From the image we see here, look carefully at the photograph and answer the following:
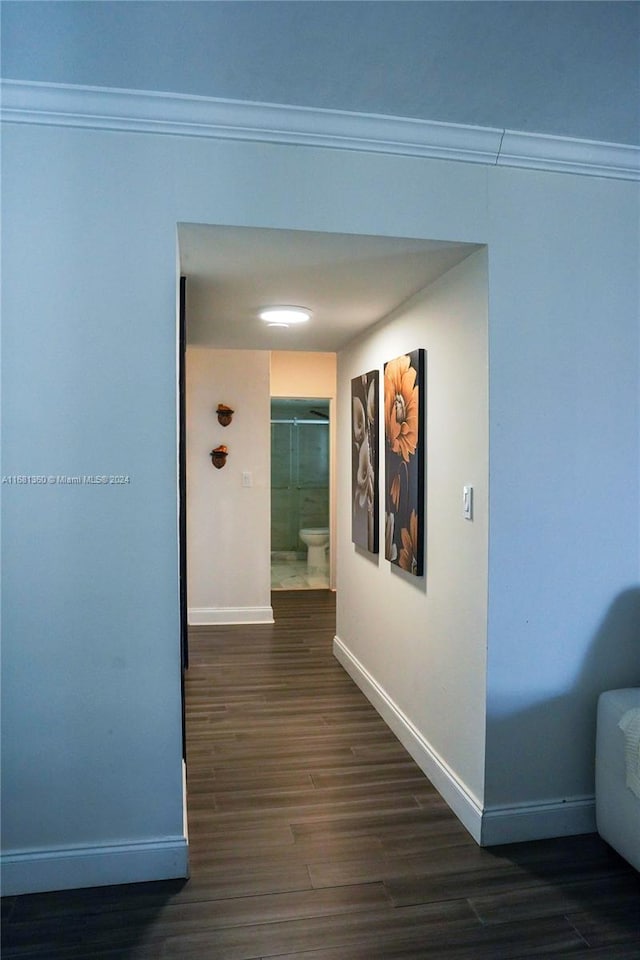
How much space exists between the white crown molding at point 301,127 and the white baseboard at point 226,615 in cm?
412

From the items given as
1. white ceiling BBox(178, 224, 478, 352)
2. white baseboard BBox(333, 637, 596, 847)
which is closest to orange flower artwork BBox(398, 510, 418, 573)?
white baseboard BBox(333, 637, 596, 847)

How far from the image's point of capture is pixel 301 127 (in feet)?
7.27

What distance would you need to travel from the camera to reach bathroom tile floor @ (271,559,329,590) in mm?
7297

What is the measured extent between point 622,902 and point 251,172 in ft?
8.61

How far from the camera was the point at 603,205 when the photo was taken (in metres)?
2.50

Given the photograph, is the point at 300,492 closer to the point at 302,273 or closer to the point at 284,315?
the point at 284,315

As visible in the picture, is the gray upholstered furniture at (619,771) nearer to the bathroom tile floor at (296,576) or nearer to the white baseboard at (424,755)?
the white baseboard at (424,755)

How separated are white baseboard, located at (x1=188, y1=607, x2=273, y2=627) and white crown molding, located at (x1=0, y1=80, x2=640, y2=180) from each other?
412 cm

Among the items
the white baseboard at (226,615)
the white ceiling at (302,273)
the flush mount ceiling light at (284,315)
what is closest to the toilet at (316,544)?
the white baseboard at (226,615)

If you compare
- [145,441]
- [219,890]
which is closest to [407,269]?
[145,441]

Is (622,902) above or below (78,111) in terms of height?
below

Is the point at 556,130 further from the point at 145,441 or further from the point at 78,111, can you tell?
the point at 145,441

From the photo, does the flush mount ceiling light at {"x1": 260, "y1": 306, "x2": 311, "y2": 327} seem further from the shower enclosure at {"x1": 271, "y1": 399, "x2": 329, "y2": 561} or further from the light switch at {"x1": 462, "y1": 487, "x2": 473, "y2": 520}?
the shower enclosure at {"x1": 271, "y1": 399, "x2": 329, "y2": 561}

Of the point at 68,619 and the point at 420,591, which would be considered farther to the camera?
the point at 420,591
